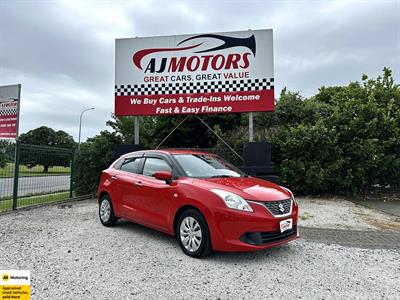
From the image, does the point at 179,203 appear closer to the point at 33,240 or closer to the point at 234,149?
the point at 33,240

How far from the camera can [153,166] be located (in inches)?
206

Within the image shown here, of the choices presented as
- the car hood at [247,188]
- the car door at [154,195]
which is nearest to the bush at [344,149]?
the car hood at [247,188]

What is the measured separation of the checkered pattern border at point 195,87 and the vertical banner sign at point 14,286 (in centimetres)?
760

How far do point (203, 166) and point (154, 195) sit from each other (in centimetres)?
93

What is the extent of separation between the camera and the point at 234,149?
9789 millimetres

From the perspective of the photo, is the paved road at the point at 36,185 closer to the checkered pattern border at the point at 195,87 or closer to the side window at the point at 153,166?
the checkered pattern border at the point at 195,87

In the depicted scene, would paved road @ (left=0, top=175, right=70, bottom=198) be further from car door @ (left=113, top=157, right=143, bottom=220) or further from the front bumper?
the front bumper

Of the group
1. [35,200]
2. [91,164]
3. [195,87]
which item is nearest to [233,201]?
[195,87]

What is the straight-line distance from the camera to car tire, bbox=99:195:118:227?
5.91 meters

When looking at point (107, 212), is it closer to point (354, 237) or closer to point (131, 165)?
point (131, 165)

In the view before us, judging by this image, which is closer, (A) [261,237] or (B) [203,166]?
(A) [261,237]

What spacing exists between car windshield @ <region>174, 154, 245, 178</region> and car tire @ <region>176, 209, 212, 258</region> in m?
0.67

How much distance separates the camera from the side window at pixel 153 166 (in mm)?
5000

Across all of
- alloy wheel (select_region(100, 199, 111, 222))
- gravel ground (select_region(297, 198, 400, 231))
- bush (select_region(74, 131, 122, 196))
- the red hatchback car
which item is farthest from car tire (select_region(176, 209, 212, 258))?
bush (select_region(74, 131, 122, 196))
